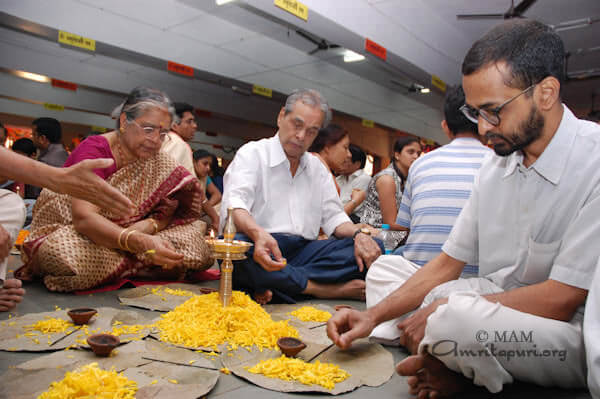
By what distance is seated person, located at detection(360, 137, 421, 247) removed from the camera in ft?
15.3

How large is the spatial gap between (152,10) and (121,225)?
5.46 m

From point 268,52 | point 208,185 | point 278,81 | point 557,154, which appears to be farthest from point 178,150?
point 278,81

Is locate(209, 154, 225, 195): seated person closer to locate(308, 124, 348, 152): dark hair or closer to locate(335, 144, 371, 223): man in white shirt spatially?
locate(335, 144, 371, 223): man in white shirt

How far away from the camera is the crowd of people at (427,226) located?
1568 mm

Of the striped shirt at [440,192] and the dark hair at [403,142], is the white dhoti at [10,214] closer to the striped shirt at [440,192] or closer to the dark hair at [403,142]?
the striped shirt at [440,192]

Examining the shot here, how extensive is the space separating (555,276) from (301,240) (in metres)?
2.22

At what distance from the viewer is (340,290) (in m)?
3.53

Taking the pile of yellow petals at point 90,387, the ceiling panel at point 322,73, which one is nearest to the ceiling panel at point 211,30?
the ceiling panel at point 322,73

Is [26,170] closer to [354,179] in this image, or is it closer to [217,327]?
[217,327]

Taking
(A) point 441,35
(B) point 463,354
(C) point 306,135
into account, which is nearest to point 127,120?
(C) point 306,135

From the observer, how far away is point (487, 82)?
1.79 meters

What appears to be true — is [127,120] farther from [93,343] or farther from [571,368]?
[571,368]

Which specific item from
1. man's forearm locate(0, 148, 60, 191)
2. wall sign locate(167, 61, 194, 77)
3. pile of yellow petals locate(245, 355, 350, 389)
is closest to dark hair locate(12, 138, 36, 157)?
wall sign locate(167, 61, 194, 77)

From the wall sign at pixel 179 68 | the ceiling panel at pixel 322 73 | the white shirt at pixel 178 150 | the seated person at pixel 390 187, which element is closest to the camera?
the white shirt at pixel 178 150
